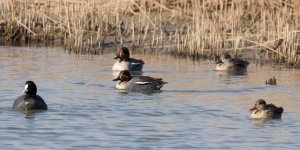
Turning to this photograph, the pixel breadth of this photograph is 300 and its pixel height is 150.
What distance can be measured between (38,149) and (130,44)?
521 inches

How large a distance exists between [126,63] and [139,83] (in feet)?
10.8

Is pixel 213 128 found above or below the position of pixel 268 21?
below

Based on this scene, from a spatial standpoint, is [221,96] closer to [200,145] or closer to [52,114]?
[52,114]

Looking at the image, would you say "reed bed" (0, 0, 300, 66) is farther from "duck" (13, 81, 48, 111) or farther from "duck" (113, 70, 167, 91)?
"duck" (13, 81, 48, 111)

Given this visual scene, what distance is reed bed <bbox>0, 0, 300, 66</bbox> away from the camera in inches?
875

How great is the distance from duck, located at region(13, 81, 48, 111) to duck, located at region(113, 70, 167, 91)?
3203 millimetres

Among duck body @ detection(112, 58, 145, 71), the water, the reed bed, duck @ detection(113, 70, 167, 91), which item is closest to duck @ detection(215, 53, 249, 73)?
the water

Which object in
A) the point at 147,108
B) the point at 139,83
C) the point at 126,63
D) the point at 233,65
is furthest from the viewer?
the point at 126,63

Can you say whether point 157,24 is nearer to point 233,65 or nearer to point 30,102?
point 233,65

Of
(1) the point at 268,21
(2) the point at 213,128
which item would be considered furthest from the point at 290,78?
(2) the point at 213,128

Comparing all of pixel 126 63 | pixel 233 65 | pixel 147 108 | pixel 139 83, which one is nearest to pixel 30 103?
pixel 147 108

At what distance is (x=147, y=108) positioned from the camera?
587 inches

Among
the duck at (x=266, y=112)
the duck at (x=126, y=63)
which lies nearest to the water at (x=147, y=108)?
the duck at (x=266, y=112)

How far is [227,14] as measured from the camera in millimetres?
24312
